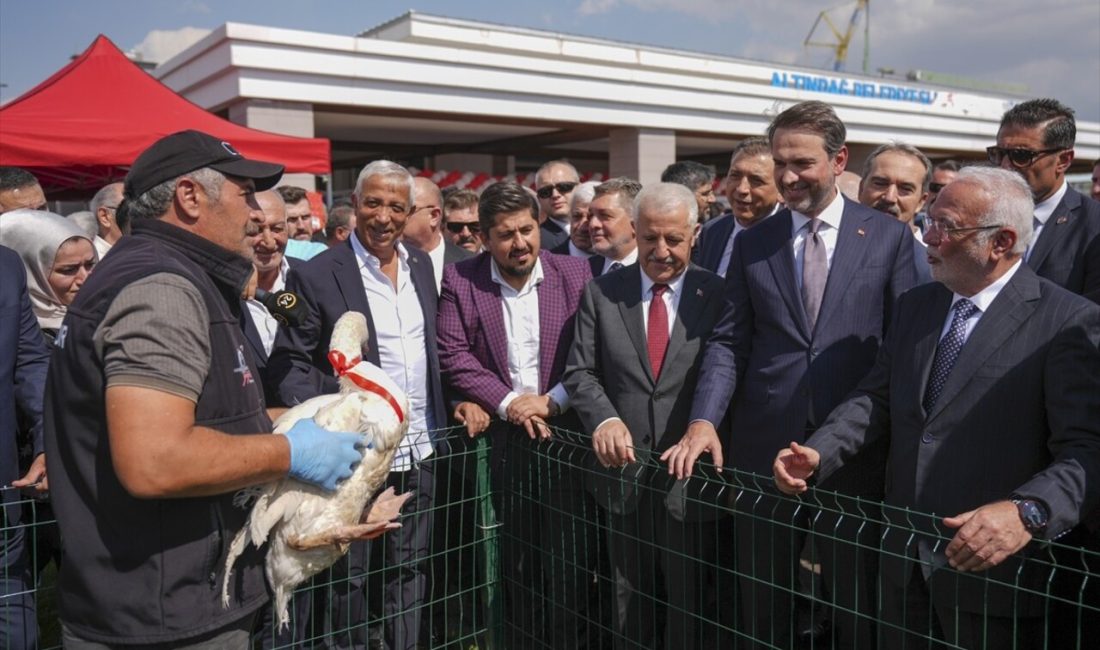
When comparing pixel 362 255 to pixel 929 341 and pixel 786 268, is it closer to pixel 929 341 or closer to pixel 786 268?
pixel 786 268

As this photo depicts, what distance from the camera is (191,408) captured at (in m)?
1.91

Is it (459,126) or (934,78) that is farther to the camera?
(934,78)

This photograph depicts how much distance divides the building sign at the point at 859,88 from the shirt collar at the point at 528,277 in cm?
2124

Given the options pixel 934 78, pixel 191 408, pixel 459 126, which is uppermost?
pixel 934 78

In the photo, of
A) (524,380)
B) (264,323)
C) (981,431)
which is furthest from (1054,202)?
(264,323)

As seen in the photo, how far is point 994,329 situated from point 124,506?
8.36 ft

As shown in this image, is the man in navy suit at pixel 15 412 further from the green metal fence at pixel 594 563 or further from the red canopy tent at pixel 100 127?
the red canopy tent at pixel 100 127

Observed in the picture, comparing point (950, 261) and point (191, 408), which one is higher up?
point (950, 261)

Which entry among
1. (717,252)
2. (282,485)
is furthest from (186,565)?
(717,252)

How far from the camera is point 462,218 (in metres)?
6.24

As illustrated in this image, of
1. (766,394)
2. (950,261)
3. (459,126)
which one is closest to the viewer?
(950,261)

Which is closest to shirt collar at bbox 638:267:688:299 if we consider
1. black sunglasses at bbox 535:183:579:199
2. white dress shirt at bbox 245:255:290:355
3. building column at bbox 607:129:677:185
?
white dress shirt at bbox 245:255:290:355

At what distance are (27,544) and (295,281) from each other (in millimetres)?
1584

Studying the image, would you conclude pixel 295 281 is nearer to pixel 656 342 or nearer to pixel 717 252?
pixel 656 342
